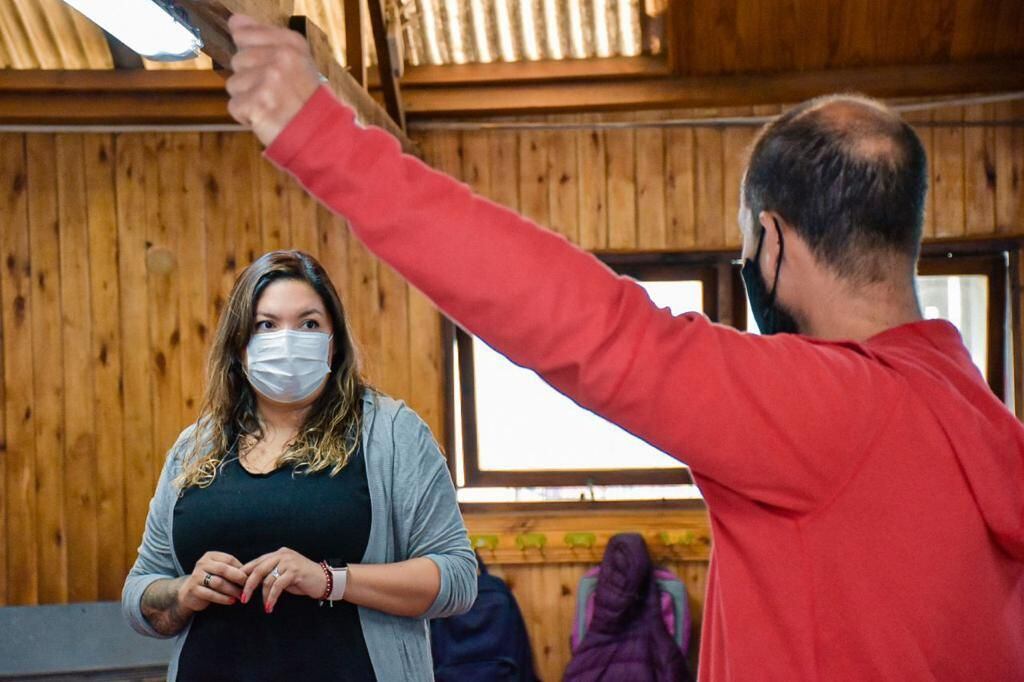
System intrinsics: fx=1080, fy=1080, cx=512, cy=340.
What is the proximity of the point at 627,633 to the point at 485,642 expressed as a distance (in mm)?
535

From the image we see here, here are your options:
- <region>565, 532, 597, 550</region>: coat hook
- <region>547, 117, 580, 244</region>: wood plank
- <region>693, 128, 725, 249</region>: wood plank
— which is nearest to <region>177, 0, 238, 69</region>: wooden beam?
<region>547, 117, 580, 244</region>: wood plank

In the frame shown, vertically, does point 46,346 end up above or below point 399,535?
above

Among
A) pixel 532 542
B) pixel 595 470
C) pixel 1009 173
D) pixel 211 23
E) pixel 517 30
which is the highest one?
pixel 517 30

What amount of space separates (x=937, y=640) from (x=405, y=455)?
115 cm

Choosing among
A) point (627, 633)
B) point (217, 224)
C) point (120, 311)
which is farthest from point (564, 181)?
point (120, 311)

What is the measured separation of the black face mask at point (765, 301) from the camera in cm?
92

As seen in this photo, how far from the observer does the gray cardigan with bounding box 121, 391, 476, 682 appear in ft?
5.87

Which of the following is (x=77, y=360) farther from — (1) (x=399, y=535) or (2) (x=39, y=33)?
(1) (x=399, y=535)

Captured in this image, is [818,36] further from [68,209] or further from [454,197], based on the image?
A: [454,197]

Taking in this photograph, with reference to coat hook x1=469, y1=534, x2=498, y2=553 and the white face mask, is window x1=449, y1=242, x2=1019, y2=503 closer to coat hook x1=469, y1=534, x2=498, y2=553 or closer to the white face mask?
coat hook x1=469, y1=534, x2=498, y2=553

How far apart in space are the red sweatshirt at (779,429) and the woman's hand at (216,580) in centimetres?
100

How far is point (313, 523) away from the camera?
1.81 meters

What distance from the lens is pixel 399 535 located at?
184 cm

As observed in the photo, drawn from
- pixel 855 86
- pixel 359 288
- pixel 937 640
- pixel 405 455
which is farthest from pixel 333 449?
pixel 855 86
